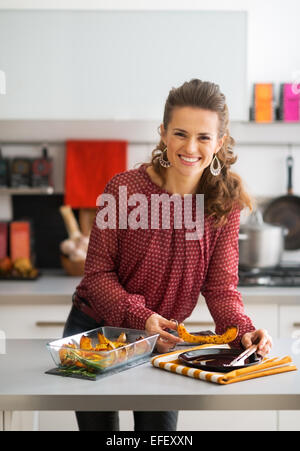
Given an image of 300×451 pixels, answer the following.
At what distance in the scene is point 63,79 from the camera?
2723 mm

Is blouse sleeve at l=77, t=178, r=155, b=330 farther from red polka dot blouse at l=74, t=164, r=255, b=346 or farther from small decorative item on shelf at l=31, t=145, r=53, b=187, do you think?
small decorative item on shelf at l=31, t=145, r=53, b=187

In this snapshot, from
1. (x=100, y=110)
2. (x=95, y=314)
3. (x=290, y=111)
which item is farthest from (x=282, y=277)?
(x=95, y=314)

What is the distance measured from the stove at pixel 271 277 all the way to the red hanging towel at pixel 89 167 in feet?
2.60

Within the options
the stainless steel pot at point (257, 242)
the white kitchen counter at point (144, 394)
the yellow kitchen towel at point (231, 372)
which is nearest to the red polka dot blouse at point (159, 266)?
the yellow kitchen towel at point (231, 372)

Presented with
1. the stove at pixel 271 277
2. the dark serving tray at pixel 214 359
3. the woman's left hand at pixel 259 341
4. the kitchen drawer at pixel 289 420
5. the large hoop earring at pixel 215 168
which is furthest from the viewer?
the stove at pixel 271 277

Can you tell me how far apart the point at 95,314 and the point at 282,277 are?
128 centimetres

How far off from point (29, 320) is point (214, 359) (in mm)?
1335

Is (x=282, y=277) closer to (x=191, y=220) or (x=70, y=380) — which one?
(x=191, y=220)

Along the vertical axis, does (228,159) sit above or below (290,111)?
below

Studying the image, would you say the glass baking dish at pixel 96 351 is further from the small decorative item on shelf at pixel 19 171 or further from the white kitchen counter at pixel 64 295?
the small decorative item on shelf at pixel 19 171

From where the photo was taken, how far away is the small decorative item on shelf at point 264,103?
114 inches

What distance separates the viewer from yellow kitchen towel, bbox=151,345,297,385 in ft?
4.00

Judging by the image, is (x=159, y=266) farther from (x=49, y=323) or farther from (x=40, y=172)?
(x=40, y=172)

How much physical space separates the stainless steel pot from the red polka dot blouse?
3.75 ft
